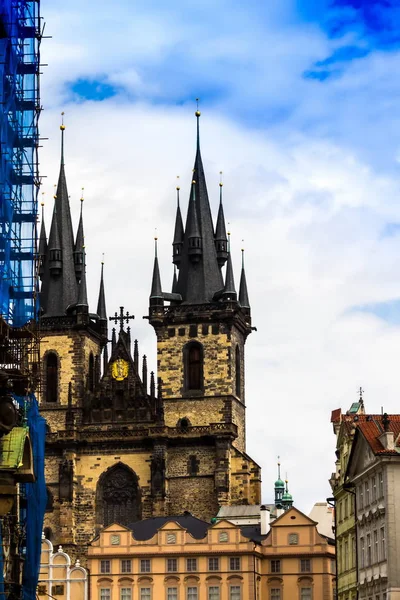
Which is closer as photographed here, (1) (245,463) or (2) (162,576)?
(2) (162,576)

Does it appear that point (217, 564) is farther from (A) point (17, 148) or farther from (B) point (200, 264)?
(A) point (17, 148)

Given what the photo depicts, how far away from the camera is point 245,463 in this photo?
9862 cm

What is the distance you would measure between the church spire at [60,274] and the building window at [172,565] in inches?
799

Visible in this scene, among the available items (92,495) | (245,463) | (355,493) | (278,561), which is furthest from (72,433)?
(355,493)

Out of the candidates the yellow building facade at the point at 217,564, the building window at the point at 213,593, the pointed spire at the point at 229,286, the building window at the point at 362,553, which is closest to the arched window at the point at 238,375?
the pointed spire at the point at 229,286

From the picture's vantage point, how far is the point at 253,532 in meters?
92.4

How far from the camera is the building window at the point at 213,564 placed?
8812 cm

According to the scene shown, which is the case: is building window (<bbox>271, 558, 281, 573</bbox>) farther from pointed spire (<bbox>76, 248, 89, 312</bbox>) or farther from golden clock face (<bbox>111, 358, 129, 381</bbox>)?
pointed spire (<bbox>76, 248, 89, 312</bbox>)

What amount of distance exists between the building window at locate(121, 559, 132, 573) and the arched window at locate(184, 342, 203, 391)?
46.5ft

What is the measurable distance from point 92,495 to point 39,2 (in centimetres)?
4341

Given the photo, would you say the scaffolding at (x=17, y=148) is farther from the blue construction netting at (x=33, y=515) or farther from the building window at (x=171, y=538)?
the building window at (x=171, y=538)

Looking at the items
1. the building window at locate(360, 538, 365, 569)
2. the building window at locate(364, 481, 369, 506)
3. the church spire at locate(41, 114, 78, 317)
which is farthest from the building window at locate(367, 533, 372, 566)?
the church spire at locate(41, 114, 78, 317)

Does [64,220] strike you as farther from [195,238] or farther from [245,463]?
[245,463]

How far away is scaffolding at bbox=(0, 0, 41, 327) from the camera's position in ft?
185
